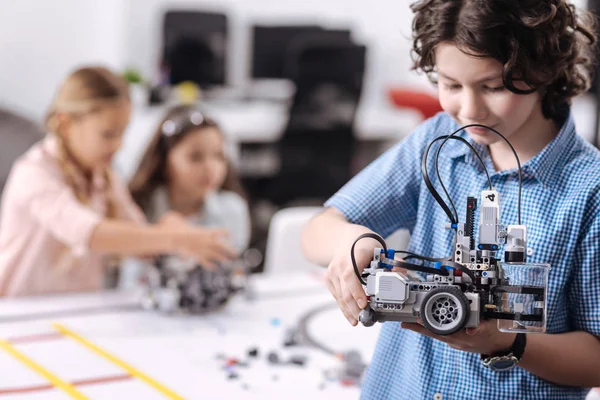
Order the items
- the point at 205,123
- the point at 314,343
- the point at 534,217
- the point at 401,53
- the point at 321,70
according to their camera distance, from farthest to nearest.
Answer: the point at 401,53 → the point at 321,70 → the point at 205,123 → the point at 314,343 → the point at 534,217

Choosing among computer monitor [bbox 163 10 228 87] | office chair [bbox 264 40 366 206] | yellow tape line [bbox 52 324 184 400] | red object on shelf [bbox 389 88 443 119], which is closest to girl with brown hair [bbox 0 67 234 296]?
yellow tape line [bbox 52 324 184 400]

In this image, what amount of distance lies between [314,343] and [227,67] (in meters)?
3.52

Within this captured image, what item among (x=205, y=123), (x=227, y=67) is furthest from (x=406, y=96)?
(x=205, y=123)

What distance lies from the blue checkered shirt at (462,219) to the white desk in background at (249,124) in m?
2.39

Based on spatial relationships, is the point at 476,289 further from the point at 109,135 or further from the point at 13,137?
the point at 13,137

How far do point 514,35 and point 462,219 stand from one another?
0.78 ft

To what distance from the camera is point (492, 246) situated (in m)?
0.82

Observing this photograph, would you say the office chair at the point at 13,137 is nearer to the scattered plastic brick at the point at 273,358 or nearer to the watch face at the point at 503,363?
the scattered plastic brick at the point at 273,358

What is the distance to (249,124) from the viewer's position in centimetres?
412

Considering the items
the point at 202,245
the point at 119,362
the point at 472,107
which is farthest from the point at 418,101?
the point at 472,107

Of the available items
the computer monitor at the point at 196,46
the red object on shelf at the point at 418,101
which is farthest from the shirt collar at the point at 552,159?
the computer monitor at the point at 196,46

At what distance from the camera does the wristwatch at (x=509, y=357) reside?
916mm

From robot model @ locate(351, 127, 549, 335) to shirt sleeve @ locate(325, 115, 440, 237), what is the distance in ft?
0.84

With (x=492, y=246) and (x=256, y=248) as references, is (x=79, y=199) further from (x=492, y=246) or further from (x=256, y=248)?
(x=256, y=248)
